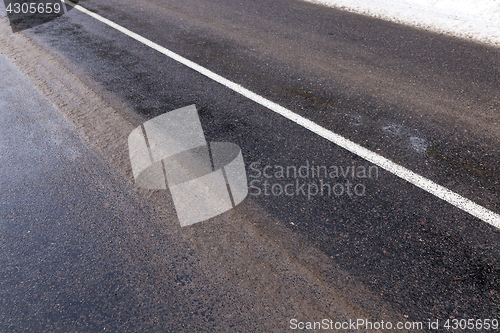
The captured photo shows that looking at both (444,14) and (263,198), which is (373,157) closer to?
(263,198)

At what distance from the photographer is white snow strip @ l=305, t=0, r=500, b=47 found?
5781mm

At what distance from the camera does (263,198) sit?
9.66 feet

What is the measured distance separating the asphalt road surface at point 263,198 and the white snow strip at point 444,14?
1.63 ft

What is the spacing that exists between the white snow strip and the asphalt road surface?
1.63ft

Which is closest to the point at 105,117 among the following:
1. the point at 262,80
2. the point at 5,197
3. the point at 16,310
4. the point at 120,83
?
the point at 120,83

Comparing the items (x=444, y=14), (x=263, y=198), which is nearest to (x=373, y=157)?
(x=263, y=198)

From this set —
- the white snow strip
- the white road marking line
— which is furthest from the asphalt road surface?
the white snow strip

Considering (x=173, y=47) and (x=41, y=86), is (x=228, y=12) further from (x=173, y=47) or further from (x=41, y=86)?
(x=41, y=86)

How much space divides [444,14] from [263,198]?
6.06m

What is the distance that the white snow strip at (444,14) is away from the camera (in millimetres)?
5781

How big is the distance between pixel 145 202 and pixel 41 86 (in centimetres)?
321

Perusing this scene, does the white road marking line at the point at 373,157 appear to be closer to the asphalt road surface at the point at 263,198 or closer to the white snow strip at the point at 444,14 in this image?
the asphalt road surface at the point at 263,198

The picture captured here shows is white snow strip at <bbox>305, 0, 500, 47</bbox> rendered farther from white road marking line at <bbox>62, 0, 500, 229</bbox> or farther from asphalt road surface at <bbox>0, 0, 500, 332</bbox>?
white road marking line at <bbox>62, 0, 500, 229</bbox>

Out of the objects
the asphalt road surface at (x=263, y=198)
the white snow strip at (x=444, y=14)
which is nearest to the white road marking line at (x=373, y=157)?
the asphalt road surface at (x=263, y=198)
